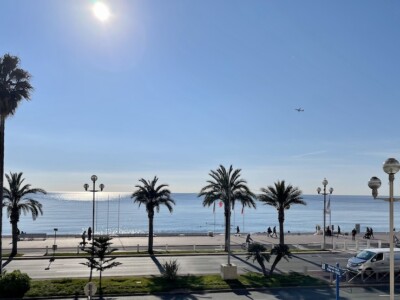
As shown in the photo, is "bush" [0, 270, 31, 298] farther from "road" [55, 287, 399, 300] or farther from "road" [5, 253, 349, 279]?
"road" [5, 253, 349, 279]

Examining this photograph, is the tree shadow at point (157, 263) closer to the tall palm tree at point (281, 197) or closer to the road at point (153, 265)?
the road at point (153, 265)

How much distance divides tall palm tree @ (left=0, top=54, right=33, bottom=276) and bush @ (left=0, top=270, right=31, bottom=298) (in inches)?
209

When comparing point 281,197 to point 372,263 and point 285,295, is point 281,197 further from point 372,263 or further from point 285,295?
point 285,295

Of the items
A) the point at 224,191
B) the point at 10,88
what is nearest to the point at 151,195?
the point at 224,191

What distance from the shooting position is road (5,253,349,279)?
97.5 ft

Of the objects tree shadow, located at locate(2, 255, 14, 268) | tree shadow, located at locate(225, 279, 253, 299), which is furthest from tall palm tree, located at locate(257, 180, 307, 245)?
tree shadow, located at locate(2, 255, 14, 268)

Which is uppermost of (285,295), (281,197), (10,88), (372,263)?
(10,88)

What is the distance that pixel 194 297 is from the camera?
2295 centimetres

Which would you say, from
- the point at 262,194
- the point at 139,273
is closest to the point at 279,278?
the point at 139,273

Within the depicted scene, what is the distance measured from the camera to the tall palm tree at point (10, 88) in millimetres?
26922

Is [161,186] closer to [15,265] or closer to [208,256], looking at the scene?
[208,256]

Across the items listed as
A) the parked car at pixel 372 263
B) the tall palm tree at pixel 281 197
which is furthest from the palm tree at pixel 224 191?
the parked car at pixel 372 263

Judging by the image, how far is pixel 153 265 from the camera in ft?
109

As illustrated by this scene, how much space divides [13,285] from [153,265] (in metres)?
12.7
